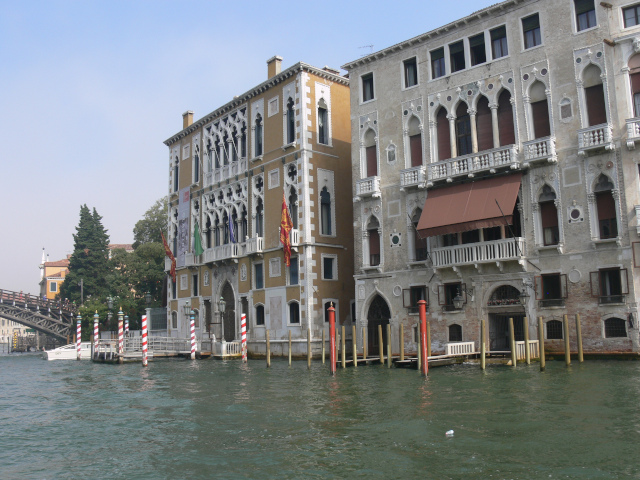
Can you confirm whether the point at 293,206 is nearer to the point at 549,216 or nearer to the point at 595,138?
the point at 549,216

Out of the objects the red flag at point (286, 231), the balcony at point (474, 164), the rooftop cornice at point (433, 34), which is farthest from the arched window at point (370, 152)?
the red flag at point (286, 231)

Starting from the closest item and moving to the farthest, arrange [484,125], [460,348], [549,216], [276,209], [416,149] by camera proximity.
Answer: [549,216] < [460,348] < [484,125] < [416,149] < [276,209]

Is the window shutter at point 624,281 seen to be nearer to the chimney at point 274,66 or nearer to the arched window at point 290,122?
the arched window at point 290,122

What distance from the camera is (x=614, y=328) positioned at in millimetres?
19750

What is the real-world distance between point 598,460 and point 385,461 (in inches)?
113

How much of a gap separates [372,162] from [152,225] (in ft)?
107

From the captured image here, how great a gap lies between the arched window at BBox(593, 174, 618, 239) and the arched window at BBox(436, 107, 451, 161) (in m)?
5.83

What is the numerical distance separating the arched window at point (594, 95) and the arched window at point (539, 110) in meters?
1.33

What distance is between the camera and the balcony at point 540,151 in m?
21.1

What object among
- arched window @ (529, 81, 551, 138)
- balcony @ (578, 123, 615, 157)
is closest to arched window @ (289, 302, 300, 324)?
arched window @ (529, 81, 551, 138)

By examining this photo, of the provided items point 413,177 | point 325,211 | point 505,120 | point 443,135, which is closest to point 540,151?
point 505,120

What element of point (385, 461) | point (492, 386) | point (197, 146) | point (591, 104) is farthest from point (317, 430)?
point (197, 146)

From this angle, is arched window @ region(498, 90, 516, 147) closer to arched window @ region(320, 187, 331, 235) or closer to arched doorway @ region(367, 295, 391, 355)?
arched doorway @ region(367, 295, 391, 355)

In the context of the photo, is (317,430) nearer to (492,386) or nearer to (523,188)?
(492,386)
